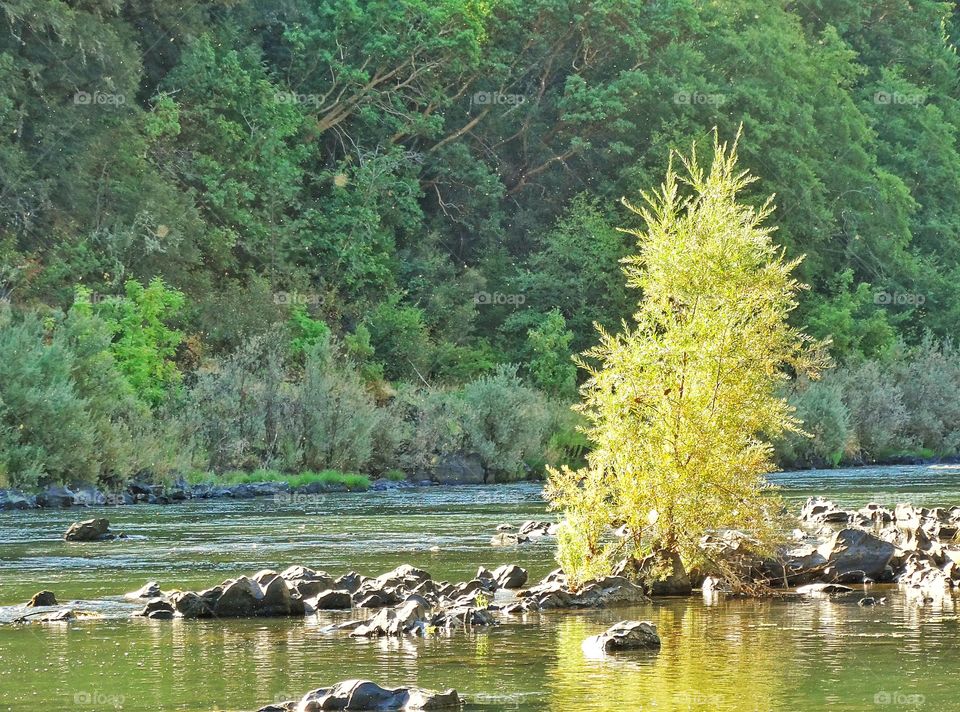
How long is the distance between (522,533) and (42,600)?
33.3 feet

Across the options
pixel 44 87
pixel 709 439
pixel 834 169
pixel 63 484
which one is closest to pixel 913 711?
pixel 709 439

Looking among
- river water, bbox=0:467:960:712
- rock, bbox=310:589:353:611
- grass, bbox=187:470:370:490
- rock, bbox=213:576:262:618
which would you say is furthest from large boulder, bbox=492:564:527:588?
grass, bbox=187:470:370:490

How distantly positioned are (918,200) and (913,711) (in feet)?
236

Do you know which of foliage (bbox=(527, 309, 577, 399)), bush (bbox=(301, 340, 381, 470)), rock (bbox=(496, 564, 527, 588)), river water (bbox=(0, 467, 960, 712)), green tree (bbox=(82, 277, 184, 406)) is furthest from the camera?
foliage (bbox=(527, 309, 577, 399))

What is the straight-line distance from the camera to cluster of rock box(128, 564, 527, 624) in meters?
17.4

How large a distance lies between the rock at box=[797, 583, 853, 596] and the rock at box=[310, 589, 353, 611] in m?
5.34

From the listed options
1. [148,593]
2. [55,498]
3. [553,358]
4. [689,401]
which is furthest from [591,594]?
[553,358]

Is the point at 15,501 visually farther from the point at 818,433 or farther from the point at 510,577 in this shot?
the point at 818,433

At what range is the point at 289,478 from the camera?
43.7 metres

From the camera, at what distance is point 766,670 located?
45.7 feet

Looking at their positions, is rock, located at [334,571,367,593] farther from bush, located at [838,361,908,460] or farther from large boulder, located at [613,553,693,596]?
bush, located at [838,361,908,460]

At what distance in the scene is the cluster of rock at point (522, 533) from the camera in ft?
87.0

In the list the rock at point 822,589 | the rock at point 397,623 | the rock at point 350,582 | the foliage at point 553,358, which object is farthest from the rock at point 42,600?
the foliage at point 553,358

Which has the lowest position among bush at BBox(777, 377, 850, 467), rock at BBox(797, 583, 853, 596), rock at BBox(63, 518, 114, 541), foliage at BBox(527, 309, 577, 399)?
rock at BBox(797, 583, 853, 596)
